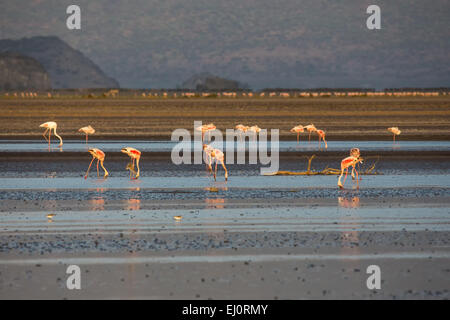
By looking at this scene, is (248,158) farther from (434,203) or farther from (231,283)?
(231,283)

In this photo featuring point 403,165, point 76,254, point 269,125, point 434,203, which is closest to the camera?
point 76,254

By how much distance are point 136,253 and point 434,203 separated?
8.21 meters

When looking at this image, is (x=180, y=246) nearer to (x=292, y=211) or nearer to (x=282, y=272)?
(x=282, y=272)

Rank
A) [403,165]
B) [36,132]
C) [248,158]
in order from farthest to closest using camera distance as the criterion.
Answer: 1. [36,132]
2. [248,158]
3. [403,165]

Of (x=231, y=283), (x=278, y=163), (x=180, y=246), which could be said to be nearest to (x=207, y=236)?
(x=180, y=246)

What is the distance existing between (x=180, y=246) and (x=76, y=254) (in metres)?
1.61

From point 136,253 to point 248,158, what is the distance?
1887 centimetres

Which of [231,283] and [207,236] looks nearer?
[231,283]

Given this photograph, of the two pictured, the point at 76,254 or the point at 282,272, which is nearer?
the point at 282,272

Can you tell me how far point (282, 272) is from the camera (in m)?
10.8
